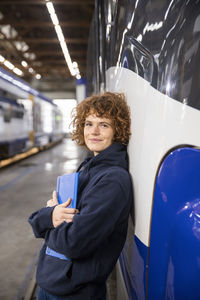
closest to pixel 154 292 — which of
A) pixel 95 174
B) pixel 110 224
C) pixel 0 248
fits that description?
pixel 110 224

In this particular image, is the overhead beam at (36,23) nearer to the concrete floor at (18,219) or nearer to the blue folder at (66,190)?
the concrete floor at (18,219)

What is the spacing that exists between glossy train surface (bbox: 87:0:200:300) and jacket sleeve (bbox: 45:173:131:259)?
0.10m

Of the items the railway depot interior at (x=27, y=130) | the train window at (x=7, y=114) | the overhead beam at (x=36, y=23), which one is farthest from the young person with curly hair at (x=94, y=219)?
the overhead beam at (x=36, y=23)

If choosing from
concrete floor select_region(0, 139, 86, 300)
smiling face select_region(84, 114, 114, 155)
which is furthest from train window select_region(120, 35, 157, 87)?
concrete floor select_region(0, 139, 86, 300)

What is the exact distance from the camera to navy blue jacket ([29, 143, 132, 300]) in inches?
Result: 40.7

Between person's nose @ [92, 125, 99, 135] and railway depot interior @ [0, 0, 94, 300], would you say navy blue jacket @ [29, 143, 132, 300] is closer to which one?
person's nose @ [92, 125, 99, 135]

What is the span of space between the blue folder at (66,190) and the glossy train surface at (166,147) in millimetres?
272

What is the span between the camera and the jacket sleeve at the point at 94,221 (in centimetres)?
102

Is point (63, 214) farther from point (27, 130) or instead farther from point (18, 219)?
point (27, 130)

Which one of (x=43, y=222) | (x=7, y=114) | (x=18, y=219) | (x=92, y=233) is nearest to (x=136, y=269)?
(x=92, y=233)

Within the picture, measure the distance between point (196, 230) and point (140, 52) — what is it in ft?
2.40

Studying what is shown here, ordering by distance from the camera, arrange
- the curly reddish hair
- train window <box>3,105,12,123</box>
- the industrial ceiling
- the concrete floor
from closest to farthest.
Answer: the curly reddish hair → the concrete floor → train window <box>3,105,12,123</box> → the industrial ceiling

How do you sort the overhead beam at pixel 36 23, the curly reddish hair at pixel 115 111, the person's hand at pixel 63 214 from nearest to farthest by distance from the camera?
the person's hand at pixel 63 214 → the curly reddish hair at pixel 115 111 → the overhead beam at pixel 36 23

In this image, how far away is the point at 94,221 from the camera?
102 centimetres
